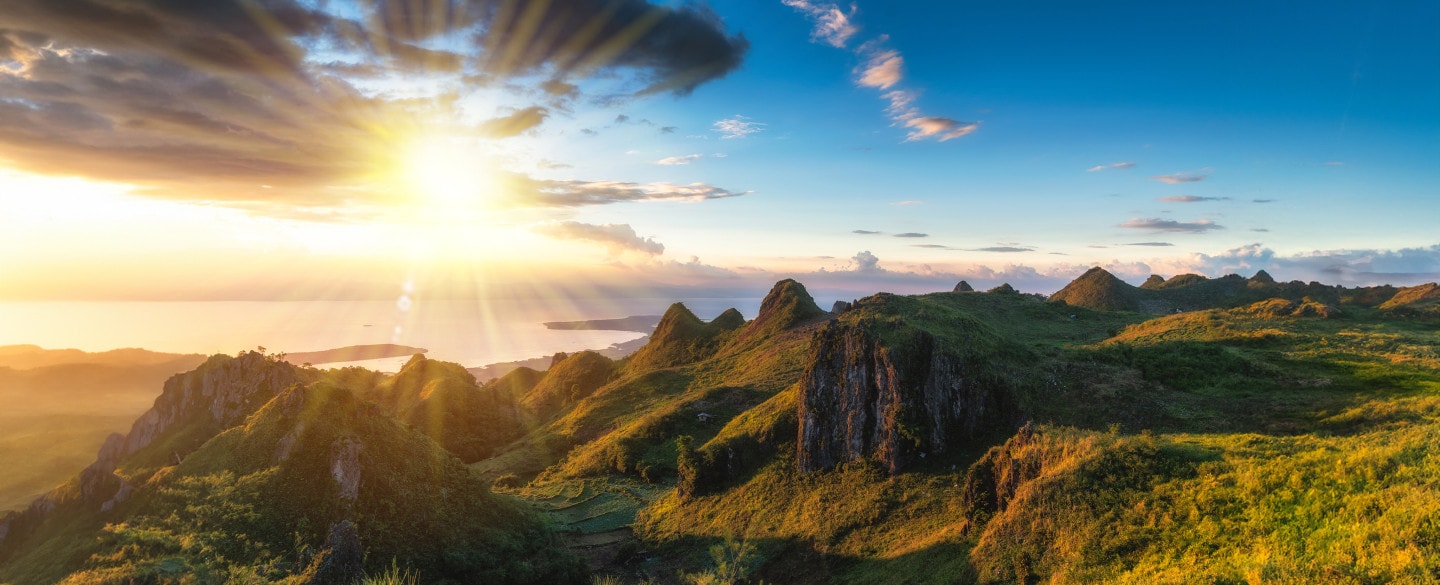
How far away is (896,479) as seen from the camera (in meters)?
47.6

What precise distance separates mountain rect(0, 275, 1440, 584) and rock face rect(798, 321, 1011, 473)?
23 centimetres

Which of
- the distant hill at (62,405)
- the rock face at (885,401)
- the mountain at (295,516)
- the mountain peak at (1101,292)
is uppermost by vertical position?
the mountain peak at (1101,292)

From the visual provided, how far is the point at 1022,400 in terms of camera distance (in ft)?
156

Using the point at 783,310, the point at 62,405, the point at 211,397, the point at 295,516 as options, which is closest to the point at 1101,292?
the point at 783,310

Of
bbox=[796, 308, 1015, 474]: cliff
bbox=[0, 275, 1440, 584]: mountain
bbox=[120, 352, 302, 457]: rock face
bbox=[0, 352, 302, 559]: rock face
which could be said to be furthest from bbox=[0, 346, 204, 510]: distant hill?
bbox=[796, 308, 1015, 474]: cliff

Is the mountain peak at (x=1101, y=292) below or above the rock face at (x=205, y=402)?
above

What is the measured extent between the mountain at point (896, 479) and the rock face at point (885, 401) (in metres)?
0.23

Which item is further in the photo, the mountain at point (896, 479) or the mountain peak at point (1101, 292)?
the mountain peak at point (1101, 292)

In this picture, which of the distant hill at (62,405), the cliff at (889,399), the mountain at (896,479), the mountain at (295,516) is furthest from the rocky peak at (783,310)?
the distant hill at (62,405)

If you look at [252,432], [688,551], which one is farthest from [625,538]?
[252,432]

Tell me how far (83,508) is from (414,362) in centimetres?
7100

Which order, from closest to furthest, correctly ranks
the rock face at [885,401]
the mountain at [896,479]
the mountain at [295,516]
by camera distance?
the mountain at [896,479], the mountain at [295,516], the rock face at [885,401]

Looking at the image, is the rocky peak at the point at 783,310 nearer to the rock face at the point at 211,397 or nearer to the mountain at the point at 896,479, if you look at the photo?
the mountain at the point at 896,479

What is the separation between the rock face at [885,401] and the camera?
48.4m
